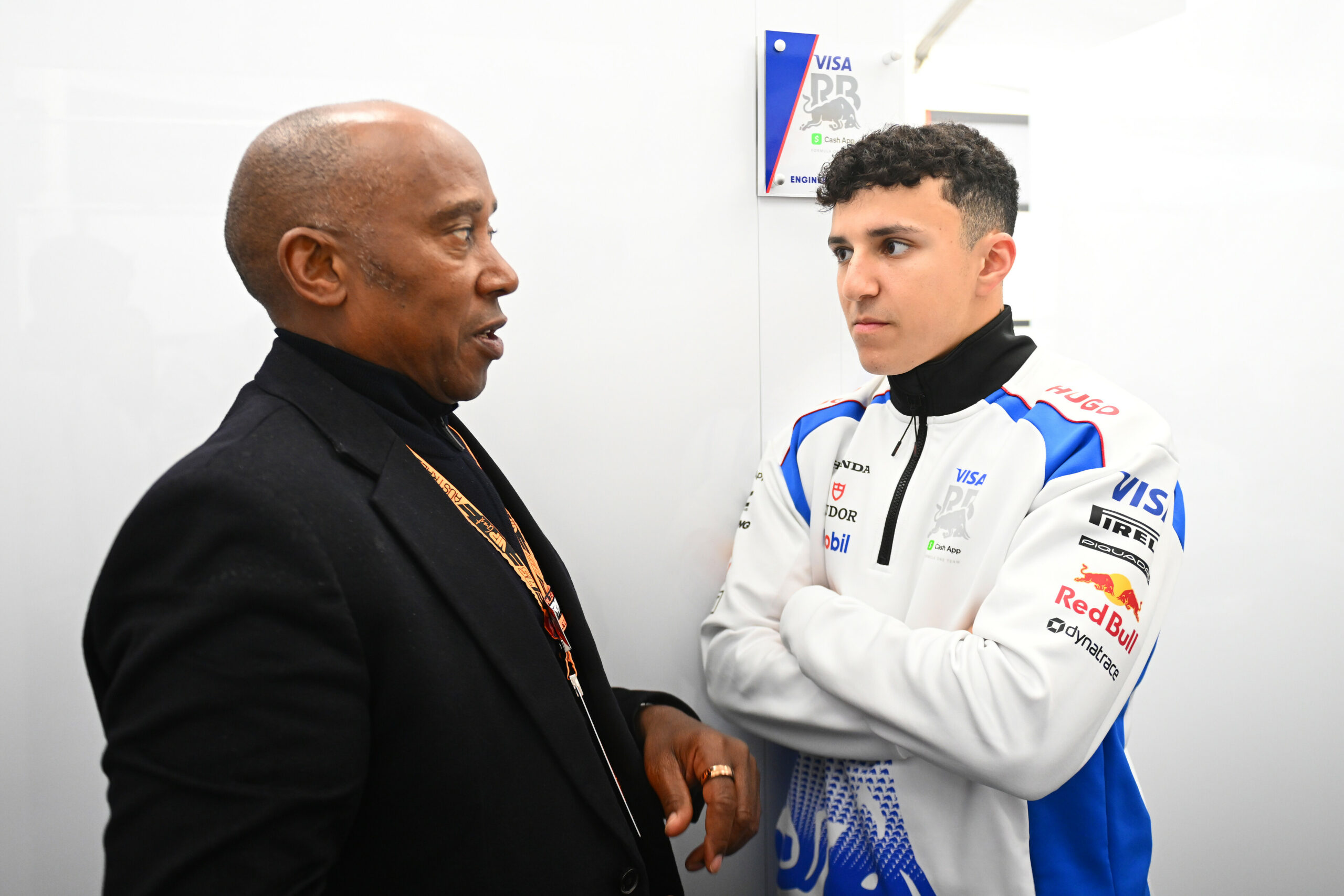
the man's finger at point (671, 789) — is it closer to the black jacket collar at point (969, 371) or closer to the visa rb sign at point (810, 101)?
the black jacket collar at point (969, 371)

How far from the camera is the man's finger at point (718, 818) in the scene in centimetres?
111

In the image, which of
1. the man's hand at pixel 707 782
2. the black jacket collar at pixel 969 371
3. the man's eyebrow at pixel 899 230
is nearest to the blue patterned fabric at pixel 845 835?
the man's hand at pixel 707 782

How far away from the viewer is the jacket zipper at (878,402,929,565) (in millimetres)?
1221

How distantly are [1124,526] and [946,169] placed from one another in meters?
0.55

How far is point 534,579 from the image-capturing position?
100 cm

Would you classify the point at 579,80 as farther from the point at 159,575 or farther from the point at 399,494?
the point at 159,575

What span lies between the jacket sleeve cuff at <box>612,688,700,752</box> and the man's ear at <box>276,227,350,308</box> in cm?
74

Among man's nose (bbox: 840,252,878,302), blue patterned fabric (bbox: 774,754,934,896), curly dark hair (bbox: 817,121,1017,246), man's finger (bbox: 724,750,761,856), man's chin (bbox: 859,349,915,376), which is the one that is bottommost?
blue patterned fabric (bbox: 774,754,934,896)

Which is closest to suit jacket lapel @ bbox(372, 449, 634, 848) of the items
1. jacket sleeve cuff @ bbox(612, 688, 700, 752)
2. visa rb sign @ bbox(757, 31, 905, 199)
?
jacket sleeve cuff @ bbox(612, 688, 700, 752)

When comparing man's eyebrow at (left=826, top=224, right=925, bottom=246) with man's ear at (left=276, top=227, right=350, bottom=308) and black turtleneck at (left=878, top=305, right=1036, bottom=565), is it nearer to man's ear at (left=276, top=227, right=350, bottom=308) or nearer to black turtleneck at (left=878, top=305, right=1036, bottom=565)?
black turtleneck at (left=878, top=305, right=1036, bottom=565)

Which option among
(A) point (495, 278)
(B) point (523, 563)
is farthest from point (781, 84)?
(B) point (523, 563)

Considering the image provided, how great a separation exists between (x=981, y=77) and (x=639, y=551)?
45.0 inches

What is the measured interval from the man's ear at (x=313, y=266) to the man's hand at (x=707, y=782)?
75 cm

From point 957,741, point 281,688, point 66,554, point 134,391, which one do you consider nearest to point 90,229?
point 134,391
